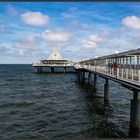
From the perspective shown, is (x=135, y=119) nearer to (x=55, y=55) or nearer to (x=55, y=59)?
(x=55, y=59)

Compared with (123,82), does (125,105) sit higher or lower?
lower

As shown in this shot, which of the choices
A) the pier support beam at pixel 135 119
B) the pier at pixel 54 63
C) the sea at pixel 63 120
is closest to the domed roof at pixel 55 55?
the pier at pixel 54 63

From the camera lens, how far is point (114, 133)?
14.7 m

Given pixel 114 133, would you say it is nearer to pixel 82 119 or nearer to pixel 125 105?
pixel 82 119

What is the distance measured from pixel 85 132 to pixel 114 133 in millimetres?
1390

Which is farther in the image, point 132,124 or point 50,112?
point 50,112

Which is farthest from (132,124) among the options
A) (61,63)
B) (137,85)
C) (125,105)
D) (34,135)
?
(61,63)

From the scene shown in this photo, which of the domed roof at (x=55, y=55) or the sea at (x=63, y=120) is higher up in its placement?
the domed roof at (x=55, y=55)

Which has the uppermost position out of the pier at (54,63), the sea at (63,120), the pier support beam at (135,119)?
the pier at (54,63)

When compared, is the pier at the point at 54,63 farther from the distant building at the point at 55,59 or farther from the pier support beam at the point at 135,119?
the pier support beam at the point at 135,119

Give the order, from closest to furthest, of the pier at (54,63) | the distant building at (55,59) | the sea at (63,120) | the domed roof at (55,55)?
the sea at (63,120) → the pier at (54,63) → the distant building at (55,59) → the domed roof at (55,55)

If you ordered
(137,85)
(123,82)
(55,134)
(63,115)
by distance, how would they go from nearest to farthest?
(137,85)
(55,134)
(123,82)
(63,115)

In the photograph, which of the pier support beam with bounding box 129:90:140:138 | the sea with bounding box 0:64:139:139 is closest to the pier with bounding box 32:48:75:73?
the sea with bounding box 0:64:139:139

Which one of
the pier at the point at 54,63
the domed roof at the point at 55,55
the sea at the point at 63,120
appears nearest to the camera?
the sea at the point at 63,120
